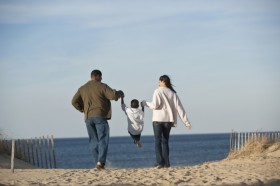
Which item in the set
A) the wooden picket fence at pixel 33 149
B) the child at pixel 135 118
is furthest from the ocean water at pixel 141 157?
the child at pixel 135 118

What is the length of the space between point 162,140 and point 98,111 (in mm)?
1544

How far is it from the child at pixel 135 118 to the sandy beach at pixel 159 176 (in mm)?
1743

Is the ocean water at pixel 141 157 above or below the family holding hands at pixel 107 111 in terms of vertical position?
below

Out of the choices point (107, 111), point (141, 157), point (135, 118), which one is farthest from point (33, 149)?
point (141, 157)

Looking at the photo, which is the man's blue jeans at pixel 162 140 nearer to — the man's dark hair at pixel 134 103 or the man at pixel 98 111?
the man at pixel 98 111

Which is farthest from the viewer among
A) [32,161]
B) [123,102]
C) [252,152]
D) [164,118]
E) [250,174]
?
[32,161]

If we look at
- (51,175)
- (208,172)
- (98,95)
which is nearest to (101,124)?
(98,95)

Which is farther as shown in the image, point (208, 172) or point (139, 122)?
point (139, 122)

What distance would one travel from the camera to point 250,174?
1337cm

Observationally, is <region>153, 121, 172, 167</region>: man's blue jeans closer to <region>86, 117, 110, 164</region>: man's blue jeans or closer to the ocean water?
<region>86, 117, 110, 164</region>: man's blue jeans

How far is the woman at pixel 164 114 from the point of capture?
14.3m

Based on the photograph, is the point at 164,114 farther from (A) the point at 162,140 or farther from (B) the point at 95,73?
(B) the point at 95,73

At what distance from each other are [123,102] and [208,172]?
288cm

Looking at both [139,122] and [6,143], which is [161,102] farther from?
[6,143]
